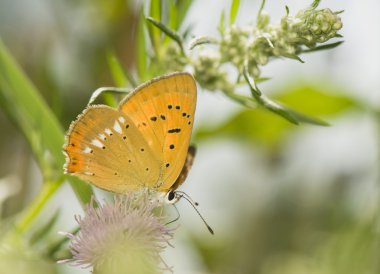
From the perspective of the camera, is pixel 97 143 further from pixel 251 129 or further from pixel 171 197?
pixel 251 129

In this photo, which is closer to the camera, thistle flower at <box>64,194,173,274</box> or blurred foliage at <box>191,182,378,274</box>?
thistle flower at <box>64,194,173,274</box>

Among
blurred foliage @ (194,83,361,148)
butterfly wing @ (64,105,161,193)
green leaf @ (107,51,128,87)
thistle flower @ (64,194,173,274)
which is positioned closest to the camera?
thistle flower @ (64,194,173,274)

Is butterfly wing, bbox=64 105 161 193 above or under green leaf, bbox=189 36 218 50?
under

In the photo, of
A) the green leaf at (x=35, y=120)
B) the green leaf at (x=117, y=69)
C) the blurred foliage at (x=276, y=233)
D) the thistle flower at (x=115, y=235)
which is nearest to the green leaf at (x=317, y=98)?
the blurred foliage at (x=276, y=233)

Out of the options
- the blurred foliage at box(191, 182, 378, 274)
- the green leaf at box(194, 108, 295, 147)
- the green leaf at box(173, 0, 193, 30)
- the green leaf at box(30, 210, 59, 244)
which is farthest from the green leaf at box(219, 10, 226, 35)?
the green leaf at box(194, 108, 295, 147)

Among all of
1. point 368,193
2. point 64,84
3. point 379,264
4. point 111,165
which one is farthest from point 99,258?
point 64,84

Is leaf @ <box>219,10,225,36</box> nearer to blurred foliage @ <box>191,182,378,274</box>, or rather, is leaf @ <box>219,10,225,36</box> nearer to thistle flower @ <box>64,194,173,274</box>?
thistle flower @ <box>64,194,173,274</box>
